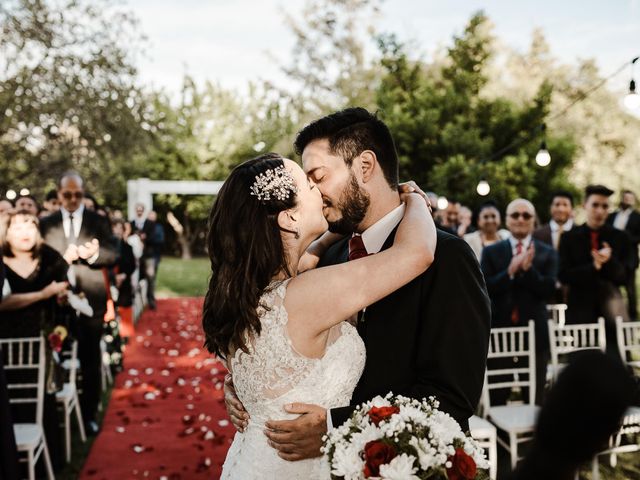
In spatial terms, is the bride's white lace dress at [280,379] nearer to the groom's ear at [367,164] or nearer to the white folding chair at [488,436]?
the groom's ear at [367,164]

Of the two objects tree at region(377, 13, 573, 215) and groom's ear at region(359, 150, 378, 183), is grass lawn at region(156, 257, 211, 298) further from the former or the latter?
groom's ear at region(359, 150, 378, 183)

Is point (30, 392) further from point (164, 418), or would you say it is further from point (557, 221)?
point (557, 221)

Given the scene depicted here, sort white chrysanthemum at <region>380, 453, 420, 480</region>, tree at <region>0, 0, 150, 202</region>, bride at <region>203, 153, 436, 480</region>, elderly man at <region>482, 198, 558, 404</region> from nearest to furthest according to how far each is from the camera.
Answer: white chrysanthemum at <region>380, 453, 420, 480</region>
bride at <region>203, 153, 436, 480</region>
elderly man at <region>482, 198, 558, 404</region>
tree at <region>0, 0, 150, 202</region>

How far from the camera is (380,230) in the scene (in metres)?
2.35

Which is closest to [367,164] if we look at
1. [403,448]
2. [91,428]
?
[403,448]

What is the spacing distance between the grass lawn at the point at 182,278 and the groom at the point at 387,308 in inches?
425

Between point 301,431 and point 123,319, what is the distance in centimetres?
798

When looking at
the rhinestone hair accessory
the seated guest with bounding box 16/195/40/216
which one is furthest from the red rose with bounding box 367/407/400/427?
the seated guest with bounding box 16/195/40/216

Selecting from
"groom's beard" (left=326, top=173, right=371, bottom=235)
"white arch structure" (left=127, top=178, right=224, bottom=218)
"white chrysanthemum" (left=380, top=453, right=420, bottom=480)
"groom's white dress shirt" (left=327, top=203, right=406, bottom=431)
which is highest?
"groom's beard" (left=326, top=173, right=371, bottom=235)

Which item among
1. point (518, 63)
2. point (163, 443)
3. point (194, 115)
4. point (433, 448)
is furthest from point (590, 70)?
point (433, 448)

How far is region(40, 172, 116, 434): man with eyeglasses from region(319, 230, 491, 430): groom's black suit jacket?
4.35 metres

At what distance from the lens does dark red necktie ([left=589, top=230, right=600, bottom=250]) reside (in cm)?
617

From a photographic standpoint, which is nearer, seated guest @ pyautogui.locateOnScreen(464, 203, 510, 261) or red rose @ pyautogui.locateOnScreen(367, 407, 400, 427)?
red rose @ pyautogui.locateOnScreen(367, 407, 400, 427)

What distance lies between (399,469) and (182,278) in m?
19.0
